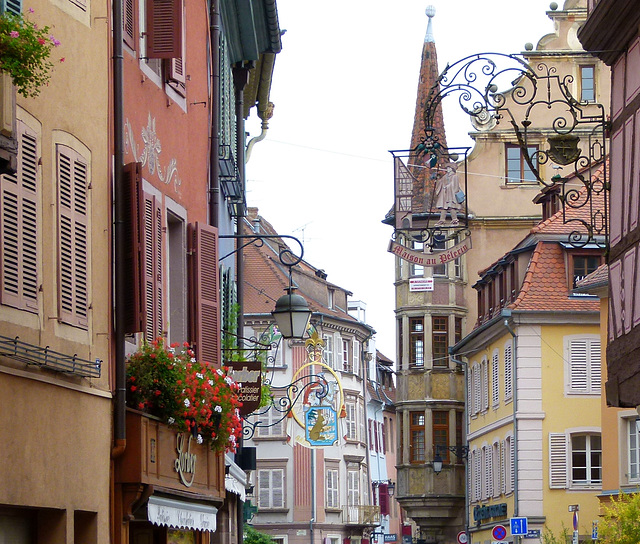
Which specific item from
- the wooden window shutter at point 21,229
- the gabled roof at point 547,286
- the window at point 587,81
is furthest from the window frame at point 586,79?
the wooden window shutter at point 21,229

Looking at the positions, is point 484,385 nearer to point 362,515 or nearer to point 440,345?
point 440,345

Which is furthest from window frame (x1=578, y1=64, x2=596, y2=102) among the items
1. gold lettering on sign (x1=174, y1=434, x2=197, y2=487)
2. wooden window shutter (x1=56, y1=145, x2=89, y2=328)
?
wooden window shutter (x1=56, y1=145, x2=89, y2=328)

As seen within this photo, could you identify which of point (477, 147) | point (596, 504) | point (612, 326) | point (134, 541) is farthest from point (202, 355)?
point (477, 147)

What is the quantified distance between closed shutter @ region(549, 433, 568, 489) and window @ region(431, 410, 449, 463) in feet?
34.6

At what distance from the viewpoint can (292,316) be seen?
16141 mm

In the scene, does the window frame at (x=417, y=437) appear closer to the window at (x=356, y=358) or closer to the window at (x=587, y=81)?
the window at (x=587, y=81)

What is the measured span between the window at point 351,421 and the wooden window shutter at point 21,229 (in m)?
52.9

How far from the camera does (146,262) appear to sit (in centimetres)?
1276

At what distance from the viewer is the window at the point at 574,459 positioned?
1517 inches

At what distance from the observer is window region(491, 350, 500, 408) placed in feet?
137

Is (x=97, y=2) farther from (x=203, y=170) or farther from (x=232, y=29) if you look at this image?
(x=232, y=29)

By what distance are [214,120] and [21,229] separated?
777 centimetres

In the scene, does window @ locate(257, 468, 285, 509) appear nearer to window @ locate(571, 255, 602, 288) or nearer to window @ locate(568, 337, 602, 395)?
window @ locate(568, 337, 602, 395)

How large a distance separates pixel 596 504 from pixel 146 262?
2711 centimetres
